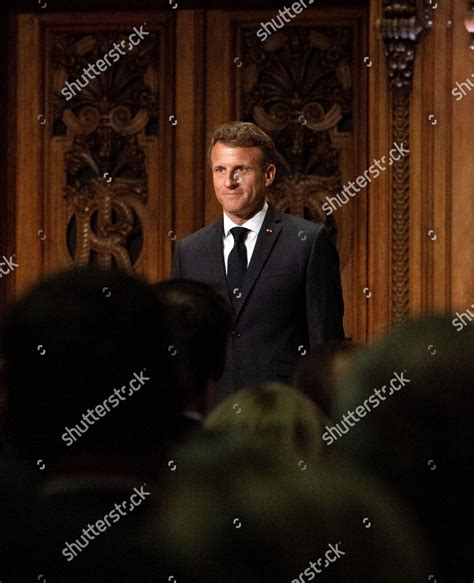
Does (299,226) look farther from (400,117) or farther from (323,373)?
(323,373)

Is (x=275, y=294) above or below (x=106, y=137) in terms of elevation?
below

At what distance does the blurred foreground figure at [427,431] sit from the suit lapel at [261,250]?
92.0 inches

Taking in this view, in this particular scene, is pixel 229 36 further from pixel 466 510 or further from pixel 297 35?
pixel 466 510

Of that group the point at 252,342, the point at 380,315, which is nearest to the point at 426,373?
the point at 252,342

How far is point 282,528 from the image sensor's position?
106cm

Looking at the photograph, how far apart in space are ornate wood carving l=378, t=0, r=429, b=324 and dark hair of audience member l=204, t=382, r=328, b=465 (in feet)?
11.3

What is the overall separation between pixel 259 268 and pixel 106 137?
6.41 ft

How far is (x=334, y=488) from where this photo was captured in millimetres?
1095

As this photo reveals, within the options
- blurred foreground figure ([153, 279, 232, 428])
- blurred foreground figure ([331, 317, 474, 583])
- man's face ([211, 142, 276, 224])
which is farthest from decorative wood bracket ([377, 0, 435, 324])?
blurred foreground figure ([331, 317, 474, 583])

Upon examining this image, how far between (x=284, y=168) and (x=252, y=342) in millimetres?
1894

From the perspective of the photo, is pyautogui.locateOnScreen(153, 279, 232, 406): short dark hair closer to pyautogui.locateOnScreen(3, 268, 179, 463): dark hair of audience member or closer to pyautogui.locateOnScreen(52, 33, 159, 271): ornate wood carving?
pyautogui.locateOnScreen(3, 268, 179, 463): dark hair of audience member

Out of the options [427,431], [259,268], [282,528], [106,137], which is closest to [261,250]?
[259,268]

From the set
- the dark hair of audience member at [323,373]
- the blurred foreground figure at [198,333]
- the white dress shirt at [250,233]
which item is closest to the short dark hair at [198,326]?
the blurred foreground figure at [198,333]

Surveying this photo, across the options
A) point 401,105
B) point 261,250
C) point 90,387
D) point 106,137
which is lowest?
point 261,250
